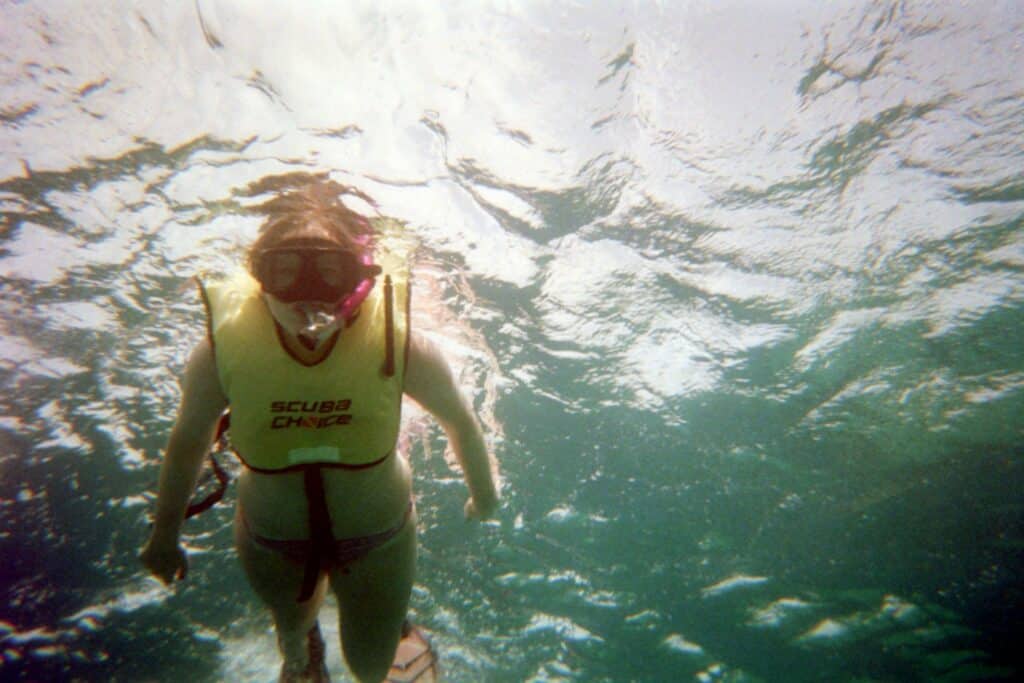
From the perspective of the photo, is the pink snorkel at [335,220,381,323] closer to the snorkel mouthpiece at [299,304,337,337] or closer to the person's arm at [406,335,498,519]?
the snorkel mouthpiece at [299,304,337,337]

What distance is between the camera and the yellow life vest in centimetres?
297

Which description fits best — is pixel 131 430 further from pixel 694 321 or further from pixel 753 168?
pixel 753 168

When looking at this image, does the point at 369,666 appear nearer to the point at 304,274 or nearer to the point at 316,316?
the point at 316,316

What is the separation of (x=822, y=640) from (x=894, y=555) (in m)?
4.50

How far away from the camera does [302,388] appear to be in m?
2.97

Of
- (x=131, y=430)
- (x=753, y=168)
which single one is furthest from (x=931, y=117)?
(x=131, y=430)

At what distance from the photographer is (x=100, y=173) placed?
7102 millimetres

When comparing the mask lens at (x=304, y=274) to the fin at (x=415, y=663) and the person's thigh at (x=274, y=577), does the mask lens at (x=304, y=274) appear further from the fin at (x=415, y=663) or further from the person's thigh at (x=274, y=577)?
the fin at (x=415, y=663)

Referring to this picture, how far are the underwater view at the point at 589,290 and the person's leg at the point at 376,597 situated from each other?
18.2 ft

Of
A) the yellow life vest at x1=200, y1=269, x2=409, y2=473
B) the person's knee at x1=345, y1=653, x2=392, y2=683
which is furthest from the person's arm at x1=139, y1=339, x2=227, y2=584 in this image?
the person's knee at x1=345, y1=653, x2=392, y2=683

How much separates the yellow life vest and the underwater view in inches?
183

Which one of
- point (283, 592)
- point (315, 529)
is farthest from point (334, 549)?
point (283, 592)

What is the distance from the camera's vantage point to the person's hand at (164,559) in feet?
10.9

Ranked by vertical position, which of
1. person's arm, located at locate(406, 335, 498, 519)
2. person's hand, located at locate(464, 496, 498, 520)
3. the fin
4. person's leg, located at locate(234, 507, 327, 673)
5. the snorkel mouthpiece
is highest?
the snorkel mouthpiece
